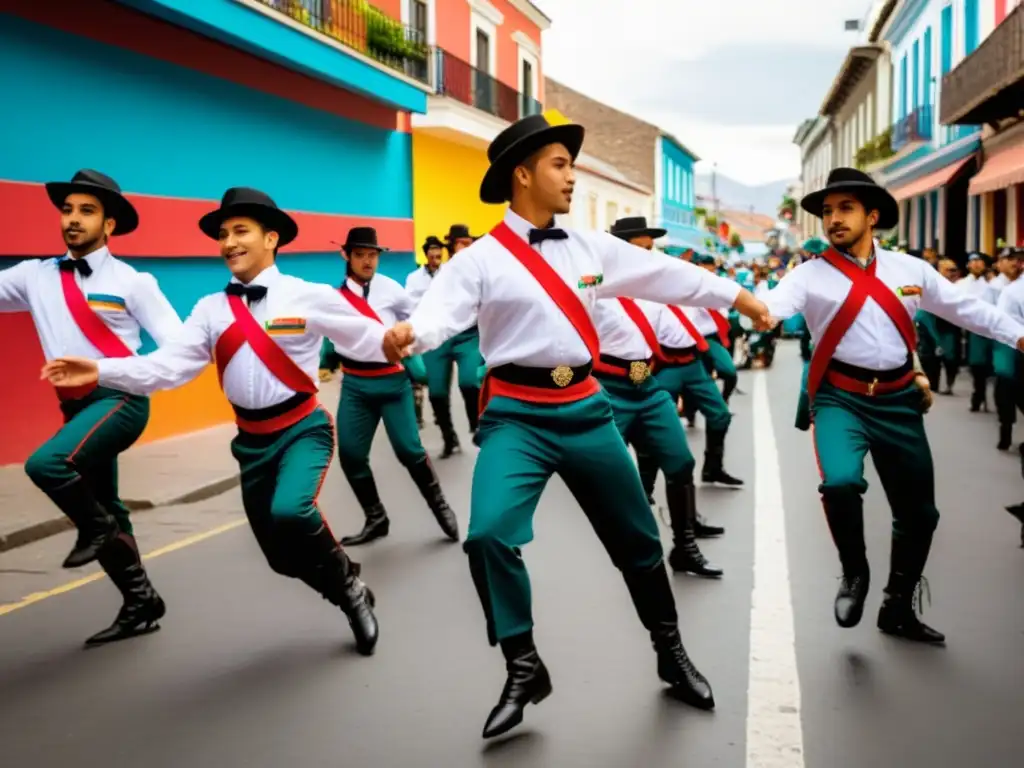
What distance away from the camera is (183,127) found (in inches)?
533

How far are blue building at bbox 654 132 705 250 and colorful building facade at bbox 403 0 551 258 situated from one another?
25170mm

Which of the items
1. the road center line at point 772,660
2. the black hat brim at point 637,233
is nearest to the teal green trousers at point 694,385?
the road center line at point 772,660

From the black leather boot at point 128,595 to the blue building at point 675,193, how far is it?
159 ft

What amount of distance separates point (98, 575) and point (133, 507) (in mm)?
2105

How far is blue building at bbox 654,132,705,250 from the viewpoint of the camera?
5762 centimetres

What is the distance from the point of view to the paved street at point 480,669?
403 cm

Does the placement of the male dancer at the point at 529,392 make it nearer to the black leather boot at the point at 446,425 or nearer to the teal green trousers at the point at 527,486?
the teal green trousers at the point at 527,486

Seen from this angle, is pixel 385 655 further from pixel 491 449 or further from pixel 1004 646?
pixel 1004 646

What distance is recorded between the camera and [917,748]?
3951 mm

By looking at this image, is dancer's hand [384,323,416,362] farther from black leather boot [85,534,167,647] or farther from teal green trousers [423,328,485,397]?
teal green trousers [423,328,485,397]

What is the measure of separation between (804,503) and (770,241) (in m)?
86.3

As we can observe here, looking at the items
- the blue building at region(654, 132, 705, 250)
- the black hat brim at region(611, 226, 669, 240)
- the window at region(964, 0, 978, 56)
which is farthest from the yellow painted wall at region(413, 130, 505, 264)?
the blue building at region(654, 132, 705, 250)

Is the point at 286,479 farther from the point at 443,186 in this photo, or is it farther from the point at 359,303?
the point at 443,186

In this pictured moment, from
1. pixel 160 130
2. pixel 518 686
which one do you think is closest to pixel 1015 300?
pixel 518 686
